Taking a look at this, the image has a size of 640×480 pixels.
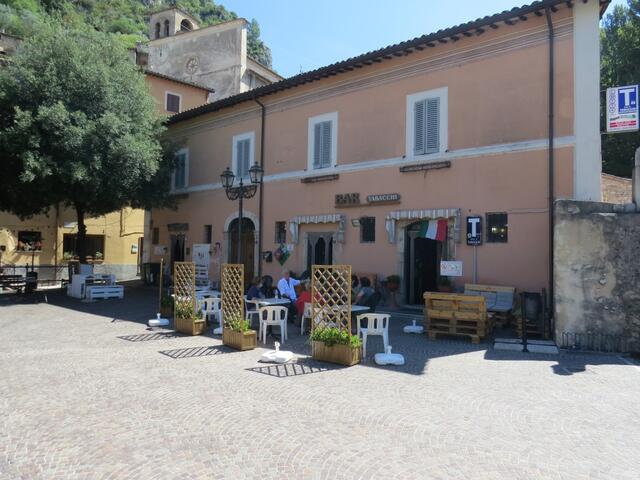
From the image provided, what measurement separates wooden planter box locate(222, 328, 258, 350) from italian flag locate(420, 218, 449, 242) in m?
6.01

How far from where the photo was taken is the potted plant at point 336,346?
7425mm

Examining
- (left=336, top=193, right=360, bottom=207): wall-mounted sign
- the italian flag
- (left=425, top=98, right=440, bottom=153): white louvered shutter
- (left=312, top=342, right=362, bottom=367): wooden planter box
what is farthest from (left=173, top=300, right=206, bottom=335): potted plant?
(left=425, top=98, right=440, bottom=153): white louvered shutter

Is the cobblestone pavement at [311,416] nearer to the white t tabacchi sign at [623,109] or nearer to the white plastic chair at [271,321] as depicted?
the white plastic chair at [271,321]

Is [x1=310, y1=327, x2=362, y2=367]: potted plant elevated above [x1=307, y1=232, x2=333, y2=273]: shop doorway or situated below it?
below

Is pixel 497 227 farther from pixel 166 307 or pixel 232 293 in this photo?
pixel 166 307

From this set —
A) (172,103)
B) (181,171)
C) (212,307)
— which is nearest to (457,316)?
(212,307)

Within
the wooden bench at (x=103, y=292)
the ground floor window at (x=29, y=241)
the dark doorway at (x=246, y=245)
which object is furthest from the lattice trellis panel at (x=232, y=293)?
the ground floor window at (x=29, y=241)

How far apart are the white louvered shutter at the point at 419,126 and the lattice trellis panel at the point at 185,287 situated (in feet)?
22.3

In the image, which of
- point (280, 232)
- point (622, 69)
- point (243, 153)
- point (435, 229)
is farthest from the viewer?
point (622, 69)

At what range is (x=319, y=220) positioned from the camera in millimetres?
15117

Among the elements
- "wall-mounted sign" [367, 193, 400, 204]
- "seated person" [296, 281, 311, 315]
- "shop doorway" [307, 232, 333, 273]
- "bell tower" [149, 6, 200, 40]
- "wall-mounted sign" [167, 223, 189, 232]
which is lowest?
"seated person" [296, 281, 311, 315]

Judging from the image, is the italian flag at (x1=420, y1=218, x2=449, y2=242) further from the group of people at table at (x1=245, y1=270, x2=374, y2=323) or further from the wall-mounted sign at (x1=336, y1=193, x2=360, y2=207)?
the wall-mounted sign at (x1=336, y1=193, x2=360, y2=207)

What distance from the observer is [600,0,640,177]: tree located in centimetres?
2247

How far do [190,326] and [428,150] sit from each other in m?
7.60
